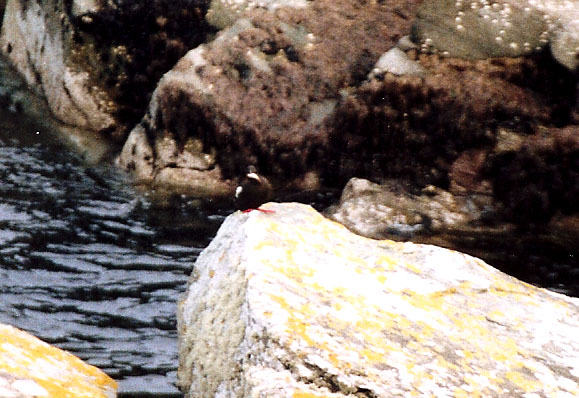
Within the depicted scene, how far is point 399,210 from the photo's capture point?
9773mm

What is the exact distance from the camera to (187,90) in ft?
36.9

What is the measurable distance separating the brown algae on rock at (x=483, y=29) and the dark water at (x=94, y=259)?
388 centimetres

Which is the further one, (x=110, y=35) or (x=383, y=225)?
(x=110, y=35)

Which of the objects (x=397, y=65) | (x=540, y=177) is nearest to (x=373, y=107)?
(x=397, y=65)

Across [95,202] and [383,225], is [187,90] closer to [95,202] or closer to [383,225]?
[95,202]

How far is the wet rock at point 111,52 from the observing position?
12289 mm

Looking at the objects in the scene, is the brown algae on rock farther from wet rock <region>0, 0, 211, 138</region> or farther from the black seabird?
the black seabird

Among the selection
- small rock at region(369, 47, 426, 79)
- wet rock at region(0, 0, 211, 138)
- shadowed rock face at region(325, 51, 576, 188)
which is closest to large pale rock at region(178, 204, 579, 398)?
shadowed rock face at region(325, 51, 576, 188)

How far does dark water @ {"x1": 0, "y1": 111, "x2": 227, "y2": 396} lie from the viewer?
22.5 feet

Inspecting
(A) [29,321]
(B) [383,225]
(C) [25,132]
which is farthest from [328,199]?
(C) [25,132]

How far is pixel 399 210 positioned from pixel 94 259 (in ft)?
12.7

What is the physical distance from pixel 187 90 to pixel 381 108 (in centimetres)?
295

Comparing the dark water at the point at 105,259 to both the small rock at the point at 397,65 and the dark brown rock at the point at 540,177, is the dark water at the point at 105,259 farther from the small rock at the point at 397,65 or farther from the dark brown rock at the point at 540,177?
the small rock at the point at 397,65

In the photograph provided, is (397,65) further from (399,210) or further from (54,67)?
(54,67)
